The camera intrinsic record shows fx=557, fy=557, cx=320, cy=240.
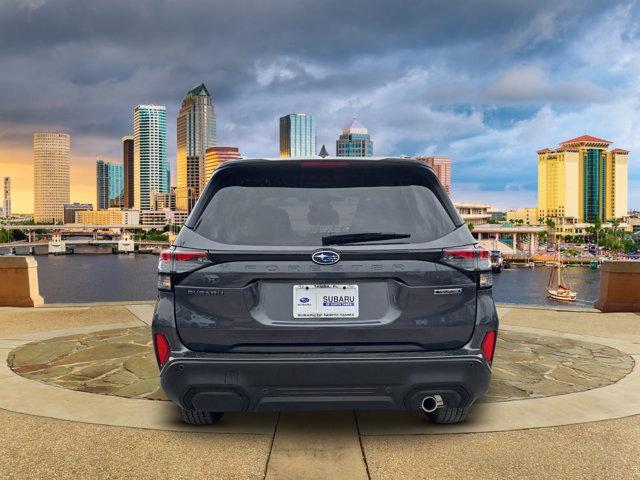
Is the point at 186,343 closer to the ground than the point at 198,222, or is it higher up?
closer to the ground

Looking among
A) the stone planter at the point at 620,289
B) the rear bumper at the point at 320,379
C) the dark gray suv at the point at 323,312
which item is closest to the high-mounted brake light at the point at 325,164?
the dark gray suv at the point at 323,312

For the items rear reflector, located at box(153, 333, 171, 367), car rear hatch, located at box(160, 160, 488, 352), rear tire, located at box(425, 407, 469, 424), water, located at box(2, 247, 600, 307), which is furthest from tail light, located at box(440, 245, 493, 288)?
water, located at box(2, 247, 600, 307)

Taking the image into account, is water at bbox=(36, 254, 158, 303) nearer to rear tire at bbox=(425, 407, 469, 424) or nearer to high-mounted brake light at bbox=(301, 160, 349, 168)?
rear tire at bbox=(425, 407, 469, 424)

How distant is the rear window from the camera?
3.29 metres

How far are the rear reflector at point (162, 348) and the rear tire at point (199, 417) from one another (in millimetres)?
694

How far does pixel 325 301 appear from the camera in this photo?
10.5ft

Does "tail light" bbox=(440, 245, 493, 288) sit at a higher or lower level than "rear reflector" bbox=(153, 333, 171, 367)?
higher

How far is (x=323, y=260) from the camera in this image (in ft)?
10.4

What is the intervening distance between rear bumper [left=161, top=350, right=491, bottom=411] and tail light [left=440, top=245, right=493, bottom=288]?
46cm

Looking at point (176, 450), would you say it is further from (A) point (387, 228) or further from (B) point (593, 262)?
(B) point (593, 262)

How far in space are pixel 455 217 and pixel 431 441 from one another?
1.49 meters

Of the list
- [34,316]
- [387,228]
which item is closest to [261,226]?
[387,228]

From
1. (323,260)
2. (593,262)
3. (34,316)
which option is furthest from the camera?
(593,262)

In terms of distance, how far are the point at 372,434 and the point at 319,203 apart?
5.32ft
